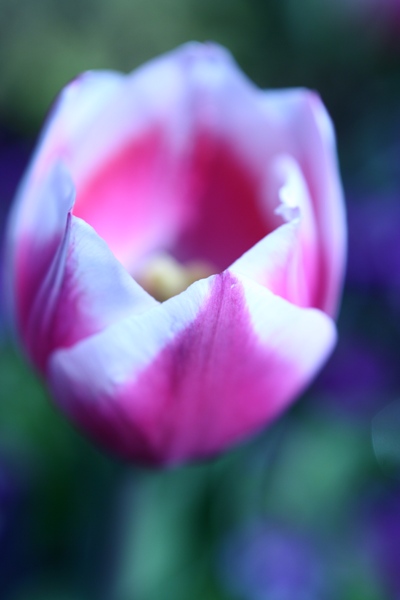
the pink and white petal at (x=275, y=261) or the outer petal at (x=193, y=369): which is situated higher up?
the pink and white petal at (x=275, y=261)

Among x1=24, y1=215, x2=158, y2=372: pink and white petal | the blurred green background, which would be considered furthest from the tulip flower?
the blurred green background

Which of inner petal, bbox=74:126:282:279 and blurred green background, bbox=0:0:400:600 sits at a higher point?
inner petal, bbox=74:126:282:279

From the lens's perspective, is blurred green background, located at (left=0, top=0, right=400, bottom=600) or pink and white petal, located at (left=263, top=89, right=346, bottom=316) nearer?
pink and white petal, located at (left=263, top=89, right=346, bottom=316)

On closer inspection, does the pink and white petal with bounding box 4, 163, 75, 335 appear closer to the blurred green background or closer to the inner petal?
the inner petal

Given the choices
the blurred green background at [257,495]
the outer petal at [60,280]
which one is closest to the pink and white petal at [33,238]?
the outer petal at [60,280]

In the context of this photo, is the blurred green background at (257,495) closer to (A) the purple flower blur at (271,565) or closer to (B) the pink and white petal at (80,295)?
(A) the purple flower blur at (271,565)

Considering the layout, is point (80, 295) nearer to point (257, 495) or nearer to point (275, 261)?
point (275, 261)

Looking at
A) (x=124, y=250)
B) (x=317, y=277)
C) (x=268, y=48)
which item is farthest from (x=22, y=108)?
(x=317, y=277)
